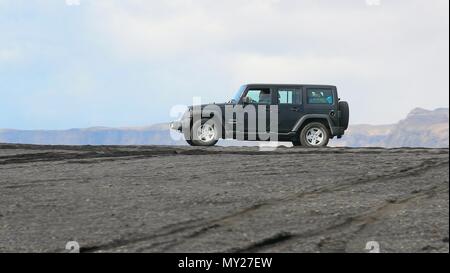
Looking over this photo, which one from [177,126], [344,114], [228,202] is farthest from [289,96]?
[228,202]

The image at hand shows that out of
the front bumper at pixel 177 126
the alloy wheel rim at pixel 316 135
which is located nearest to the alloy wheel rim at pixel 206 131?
the front bumper at pixel 177 126

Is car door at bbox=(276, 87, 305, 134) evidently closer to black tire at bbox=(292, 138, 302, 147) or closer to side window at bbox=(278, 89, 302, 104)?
side window at bbox=(278, 89, 302, 104)

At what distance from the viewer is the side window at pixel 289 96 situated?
806 inches

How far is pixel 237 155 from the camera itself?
17.4 metres

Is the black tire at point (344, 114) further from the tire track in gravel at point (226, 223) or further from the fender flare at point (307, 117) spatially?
the tire track in gravel at point (226, 223)

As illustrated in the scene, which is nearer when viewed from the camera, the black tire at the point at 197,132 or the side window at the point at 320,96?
the black tire at the point at 197,132

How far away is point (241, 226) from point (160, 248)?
1488mm

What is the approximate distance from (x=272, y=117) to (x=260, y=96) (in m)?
0.70

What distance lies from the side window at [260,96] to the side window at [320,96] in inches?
50.0

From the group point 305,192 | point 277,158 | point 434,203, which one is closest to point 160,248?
point 305,192

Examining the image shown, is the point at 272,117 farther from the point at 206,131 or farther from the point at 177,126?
the point at 177,126

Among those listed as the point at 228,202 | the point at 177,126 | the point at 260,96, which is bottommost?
the point at 228,202

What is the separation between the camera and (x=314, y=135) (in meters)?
20.9
